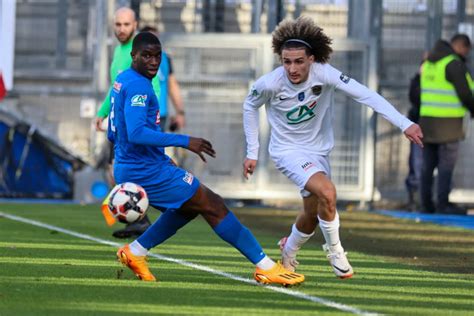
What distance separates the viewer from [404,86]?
2286 cm

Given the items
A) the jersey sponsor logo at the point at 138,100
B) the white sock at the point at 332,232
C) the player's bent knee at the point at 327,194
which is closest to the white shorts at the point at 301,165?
the player's bent knee at the point at 327,194

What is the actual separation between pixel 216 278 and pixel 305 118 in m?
1.30

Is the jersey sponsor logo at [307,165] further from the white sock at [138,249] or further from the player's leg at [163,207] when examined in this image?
the white sock at [138,249]

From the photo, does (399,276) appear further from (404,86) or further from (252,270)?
(404,86)

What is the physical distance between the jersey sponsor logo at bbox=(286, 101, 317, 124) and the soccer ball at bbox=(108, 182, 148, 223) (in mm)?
1329

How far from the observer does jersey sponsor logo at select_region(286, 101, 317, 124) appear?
1027 cm

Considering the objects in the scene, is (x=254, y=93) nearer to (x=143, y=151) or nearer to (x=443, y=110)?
(x=143, y=151)

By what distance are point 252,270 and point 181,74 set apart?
11643 millimetres

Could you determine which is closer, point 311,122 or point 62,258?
point 311,122

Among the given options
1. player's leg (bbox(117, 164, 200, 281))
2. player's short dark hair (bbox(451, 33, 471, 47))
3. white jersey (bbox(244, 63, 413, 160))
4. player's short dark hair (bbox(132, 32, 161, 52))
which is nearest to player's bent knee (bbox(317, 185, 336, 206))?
white jersey (bbox(244, 63, 413, 160))

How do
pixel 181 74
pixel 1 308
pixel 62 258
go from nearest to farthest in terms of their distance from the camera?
pixel 1 308
pixel 62 258
pixel 181 74

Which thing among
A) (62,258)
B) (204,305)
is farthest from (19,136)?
(204,305)

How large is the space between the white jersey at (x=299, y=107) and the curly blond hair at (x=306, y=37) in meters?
0.09

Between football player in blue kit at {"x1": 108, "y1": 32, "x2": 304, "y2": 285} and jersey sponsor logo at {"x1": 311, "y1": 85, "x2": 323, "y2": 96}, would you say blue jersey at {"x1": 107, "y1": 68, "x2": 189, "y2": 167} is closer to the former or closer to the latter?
football player in blue kit at {"x1": 108, "y1": 32, "x2": 304, "y2": 285}
